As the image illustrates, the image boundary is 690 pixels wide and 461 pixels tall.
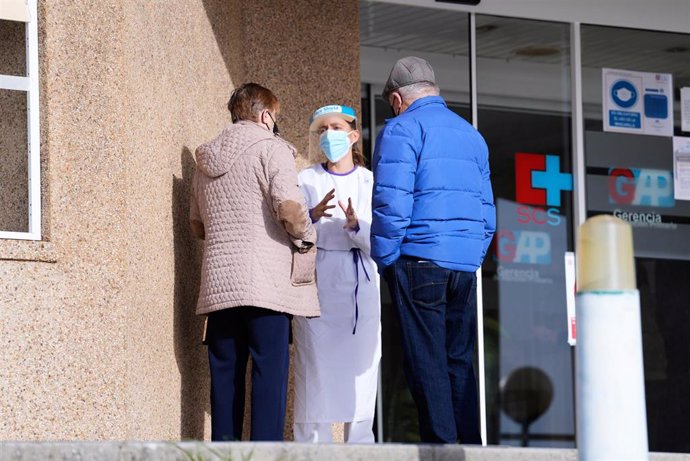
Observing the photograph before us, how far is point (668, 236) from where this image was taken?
10.2 metres

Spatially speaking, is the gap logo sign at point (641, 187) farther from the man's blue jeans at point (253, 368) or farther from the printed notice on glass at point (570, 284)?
the man's blue jeans at point (253, 368)

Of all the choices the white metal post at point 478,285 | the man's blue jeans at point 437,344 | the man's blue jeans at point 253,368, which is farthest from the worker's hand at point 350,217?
the white metal post at point 478,285

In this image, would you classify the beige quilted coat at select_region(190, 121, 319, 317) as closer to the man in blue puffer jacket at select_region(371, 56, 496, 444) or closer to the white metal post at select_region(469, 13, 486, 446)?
the man in blue puffer jacket at select_region(371, 56, 496, 444)

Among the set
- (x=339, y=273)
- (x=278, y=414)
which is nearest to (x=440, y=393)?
(x=278, y=414)

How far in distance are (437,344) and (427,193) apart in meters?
0.68

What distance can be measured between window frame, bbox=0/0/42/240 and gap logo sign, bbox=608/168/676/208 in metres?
5.08

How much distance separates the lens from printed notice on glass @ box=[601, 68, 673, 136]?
10.2m

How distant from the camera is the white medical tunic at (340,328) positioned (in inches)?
284

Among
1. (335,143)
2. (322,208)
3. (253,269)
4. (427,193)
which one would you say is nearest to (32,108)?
(253,269)

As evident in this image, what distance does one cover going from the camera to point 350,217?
274 inches

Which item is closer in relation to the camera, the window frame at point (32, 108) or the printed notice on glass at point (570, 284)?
the window frame at point (32, 108)

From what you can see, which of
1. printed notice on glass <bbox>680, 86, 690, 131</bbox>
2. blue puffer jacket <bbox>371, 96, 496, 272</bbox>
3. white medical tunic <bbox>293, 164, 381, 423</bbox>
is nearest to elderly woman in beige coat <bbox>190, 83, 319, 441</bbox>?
white medical tunic <bbox>293, 164, 381, 423</bbox>

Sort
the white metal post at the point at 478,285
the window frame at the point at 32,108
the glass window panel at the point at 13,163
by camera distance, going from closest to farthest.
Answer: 1. the window frame at the point at 32,108
2. the glass window panel at the point at 13,163
3. the white metal post at the point at 478,285

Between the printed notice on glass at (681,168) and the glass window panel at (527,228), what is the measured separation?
2.66ft
